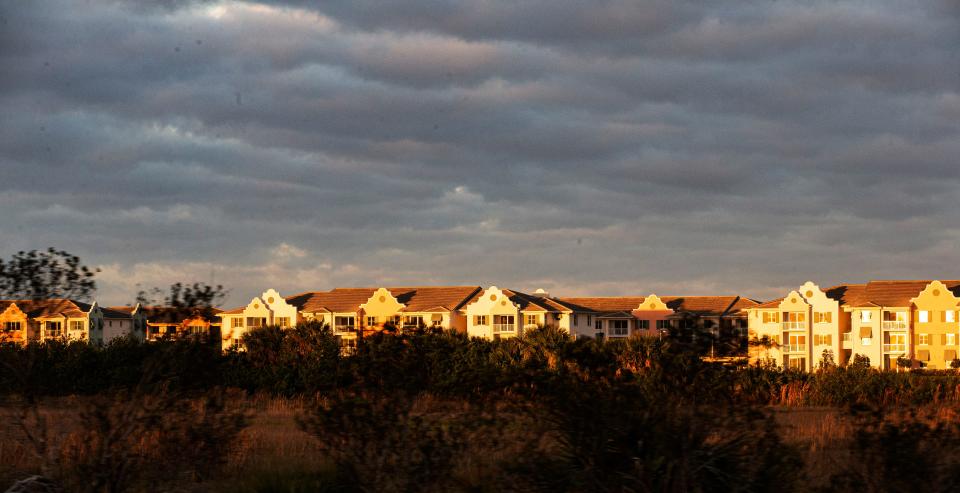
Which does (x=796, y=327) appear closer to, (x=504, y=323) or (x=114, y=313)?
(x=504, y=323)

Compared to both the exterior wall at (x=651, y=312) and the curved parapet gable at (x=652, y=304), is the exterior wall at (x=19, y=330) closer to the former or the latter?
the exterior wall at (x=651, y=312)

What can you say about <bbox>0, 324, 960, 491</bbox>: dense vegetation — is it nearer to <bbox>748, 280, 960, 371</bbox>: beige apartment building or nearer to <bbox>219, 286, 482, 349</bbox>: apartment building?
<bbox>219, 286, 482, 349</bbox>: apartment building

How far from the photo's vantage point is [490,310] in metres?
93.6

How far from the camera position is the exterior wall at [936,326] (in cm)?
9531

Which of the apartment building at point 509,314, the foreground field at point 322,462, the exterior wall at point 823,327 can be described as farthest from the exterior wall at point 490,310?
the foreground field at point 322,462

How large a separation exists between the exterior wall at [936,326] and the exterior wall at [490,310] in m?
38.7

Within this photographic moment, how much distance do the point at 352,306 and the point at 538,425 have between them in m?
90.4

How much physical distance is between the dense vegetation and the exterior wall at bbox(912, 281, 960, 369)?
92667mm

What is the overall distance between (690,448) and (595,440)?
36.3 inches

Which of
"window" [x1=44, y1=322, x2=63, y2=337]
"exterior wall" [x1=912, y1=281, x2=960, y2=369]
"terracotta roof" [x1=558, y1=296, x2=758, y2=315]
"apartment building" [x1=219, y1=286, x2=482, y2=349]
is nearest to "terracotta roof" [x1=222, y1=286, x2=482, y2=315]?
"apartment building" [x1=219, y1=286, x2=482, y2=349]

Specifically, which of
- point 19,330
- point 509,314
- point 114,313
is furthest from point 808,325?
point 19,330

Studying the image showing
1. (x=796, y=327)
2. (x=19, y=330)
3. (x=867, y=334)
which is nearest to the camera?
(x=19, y=330)

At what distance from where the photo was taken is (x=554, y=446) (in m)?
10.3

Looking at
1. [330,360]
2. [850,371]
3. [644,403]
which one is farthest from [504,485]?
[330,360]
